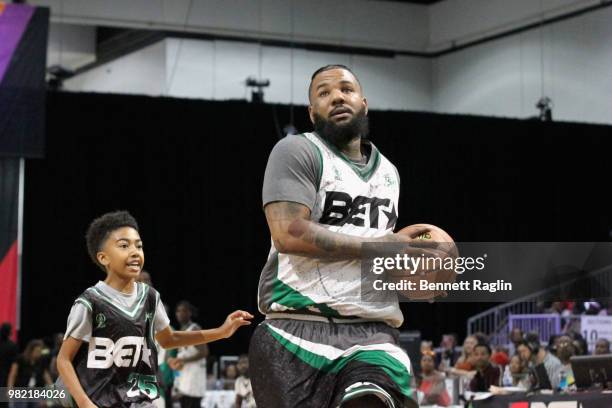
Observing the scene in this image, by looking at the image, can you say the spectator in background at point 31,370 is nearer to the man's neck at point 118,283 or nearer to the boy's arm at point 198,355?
the boy's arm at point 198,355

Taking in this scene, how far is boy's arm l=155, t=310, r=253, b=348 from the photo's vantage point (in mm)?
4738

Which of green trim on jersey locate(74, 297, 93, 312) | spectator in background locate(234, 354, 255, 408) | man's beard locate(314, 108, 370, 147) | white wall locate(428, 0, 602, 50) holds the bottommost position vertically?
spectator in background locate(234, 354, 255, 408)

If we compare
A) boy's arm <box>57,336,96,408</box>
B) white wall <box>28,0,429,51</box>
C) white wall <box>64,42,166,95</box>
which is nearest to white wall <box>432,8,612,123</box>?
white wall <box>28,0,429,51</box>

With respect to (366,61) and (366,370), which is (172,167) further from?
(366,370)

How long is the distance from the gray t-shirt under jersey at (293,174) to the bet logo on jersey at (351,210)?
0.23 feet

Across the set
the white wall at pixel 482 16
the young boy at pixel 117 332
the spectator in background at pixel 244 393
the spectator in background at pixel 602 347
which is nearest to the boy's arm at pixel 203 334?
the young boy at pixel 117 332

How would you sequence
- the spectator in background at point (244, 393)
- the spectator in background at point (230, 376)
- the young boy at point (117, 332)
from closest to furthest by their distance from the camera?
1. the young boy at point (117, 332)
2. the spectator in background at point (244, 393)
3. the spectator in background at point (230, 376)

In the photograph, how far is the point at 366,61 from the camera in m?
19.8

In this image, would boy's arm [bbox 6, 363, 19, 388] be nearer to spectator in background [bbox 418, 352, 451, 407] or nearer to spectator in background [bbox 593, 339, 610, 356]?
spectator in background [bbox 418, 352, 451, 407]

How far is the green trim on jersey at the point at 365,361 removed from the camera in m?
3.29

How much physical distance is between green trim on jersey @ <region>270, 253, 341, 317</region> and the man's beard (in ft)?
1.64

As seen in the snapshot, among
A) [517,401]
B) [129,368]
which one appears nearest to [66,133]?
[517,401]

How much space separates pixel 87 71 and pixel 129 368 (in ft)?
51.7

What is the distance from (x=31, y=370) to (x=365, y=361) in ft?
35.5
